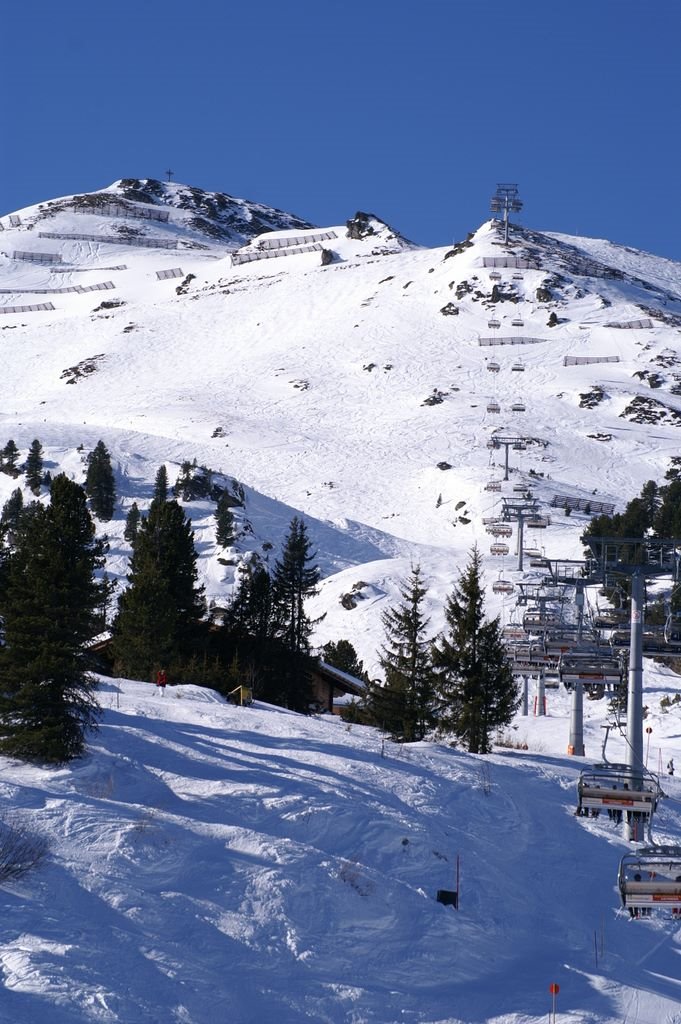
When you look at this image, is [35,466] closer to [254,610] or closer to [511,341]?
[254,610]

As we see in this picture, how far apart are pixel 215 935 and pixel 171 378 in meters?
132

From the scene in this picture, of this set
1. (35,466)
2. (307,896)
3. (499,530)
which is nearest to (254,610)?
(307,896)

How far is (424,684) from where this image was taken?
34.0 m

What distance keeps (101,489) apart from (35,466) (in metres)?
6.92

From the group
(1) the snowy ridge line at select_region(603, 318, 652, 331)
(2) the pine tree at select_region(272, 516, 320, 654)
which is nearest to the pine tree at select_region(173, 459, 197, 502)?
(2) the pine tree at select_region(272, 516, 320, 654)

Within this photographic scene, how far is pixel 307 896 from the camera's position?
18.8 metres

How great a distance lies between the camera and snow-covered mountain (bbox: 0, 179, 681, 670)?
86938mm

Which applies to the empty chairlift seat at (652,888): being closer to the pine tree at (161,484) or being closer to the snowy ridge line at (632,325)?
the pine tree at (161,484)

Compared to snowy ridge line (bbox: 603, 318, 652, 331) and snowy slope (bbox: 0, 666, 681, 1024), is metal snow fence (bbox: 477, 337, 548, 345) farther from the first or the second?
snowy slope (bbox: 0, 666, 681, 1024)

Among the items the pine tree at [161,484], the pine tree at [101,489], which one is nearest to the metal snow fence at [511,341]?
the pine tree at [161,484]

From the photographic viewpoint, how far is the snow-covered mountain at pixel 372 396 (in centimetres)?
8694

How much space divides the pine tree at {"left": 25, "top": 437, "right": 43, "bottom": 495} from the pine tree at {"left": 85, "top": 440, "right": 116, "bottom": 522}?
3.14m

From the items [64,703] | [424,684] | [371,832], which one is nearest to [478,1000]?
[371,832]

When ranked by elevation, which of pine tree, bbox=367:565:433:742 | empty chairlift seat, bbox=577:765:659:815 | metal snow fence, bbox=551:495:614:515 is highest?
metal snow fence, bbox=551:495:614:515
